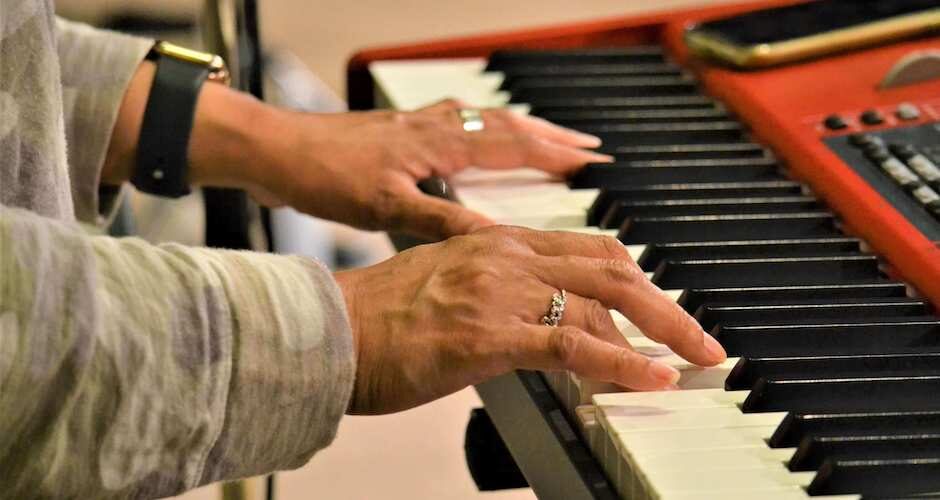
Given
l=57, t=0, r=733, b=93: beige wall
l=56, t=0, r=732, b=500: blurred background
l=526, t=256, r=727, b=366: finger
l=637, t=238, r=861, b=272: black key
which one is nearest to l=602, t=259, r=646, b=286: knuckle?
l=526, t=256, r=727, b=366: finger

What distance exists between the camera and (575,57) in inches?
49.5

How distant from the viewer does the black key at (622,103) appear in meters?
1.16

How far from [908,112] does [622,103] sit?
0.79 ft

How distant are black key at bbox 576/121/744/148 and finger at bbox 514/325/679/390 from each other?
38 centimetres

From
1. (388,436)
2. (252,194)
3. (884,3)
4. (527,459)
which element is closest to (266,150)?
(252,194)

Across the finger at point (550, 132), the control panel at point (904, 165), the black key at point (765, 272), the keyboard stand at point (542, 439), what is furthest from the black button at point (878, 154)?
the keyboard stand at point (542, 439)

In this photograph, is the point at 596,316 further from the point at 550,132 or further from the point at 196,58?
the point at 196,58

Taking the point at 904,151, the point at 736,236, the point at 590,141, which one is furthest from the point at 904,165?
the point at 590,141

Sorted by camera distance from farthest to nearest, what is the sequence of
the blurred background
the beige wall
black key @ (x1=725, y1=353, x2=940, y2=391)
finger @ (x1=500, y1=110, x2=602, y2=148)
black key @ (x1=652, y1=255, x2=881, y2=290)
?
the beige wall
the blurred background
finger @ (x1=500, y1=110, x2=602, y2=148)
black key @ (x1=652, y1=255, x2=881, y2=290)
black key @ (x1=725, y1=353, x2=940, y2=391)

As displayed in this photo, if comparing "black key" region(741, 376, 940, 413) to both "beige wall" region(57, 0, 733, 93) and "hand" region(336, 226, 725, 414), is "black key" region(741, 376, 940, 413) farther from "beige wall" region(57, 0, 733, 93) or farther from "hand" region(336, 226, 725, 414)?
"beige wall" region(57, 0, 733, 93)

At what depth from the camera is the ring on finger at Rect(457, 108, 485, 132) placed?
3.58ft

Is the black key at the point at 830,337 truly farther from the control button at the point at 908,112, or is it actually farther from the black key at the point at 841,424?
the control button at the point at 908,112

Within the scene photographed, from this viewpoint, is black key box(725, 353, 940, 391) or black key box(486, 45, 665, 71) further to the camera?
black key box(486, 45, 665, 71)

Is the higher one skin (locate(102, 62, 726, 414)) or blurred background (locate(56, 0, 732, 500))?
skin (locate(102, 62, 726, 414))
